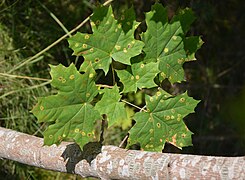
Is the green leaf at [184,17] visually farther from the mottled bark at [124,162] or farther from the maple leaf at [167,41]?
the mottled bark at [124,162]

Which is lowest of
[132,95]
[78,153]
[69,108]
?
[132,95]

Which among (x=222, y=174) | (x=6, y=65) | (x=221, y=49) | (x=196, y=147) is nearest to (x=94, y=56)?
(x=222, y=174)

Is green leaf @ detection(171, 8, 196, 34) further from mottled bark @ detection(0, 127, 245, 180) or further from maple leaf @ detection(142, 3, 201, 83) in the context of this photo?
mottled bark @ detection(0, 127, 245, 180)

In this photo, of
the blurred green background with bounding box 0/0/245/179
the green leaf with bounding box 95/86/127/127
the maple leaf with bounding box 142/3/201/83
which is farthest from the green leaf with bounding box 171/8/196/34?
the blurred green background with bounding box 0/0/245/179

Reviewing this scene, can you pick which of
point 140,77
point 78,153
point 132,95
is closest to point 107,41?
point 140,77

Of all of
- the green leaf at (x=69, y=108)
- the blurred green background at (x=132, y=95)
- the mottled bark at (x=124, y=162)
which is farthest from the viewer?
the blurred green background at (x=132, y=95)

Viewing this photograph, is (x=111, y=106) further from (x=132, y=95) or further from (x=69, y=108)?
(x=132, y=95)

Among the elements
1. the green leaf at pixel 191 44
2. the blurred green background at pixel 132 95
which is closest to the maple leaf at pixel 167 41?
the green leaf at pixel 191 44
